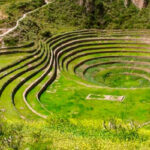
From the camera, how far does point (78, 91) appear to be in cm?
4931

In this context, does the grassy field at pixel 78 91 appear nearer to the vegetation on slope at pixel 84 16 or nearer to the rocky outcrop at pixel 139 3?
the vegetation on slope at pixel 84 16

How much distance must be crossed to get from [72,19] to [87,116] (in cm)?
3762

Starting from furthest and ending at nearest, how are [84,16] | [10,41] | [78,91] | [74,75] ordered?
[84,16]
[10,41]
[74,75]
[78,91]

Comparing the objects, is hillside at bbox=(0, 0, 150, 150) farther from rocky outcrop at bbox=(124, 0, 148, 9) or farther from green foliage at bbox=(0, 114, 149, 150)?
rocky outcrop at bbox=(124, 0, 148, 9)

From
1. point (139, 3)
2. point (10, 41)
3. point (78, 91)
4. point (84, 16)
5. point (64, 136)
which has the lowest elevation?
point (78, 91)

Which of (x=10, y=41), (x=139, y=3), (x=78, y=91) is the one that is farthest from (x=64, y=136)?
(x=139, y=3)

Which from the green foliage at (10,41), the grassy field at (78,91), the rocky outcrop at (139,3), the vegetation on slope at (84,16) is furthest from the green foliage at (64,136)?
the rocky outcrop at (139,3)

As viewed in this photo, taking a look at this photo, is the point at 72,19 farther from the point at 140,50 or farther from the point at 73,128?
the point at 73,128

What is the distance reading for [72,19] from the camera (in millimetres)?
74938

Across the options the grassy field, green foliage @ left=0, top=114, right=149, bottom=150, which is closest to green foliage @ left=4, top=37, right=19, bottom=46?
the grassy field

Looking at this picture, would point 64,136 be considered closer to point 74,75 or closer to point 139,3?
point 74,75

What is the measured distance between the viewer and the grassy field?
25828 mm

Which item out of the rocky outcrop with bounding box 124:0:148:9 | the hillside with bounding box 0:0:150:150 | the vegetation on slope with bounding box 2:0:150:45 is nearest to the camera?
the hillside with bounding box 0:0:150:150

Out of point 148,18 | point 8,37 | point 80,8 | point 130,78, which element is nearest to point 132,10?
point 148,18
